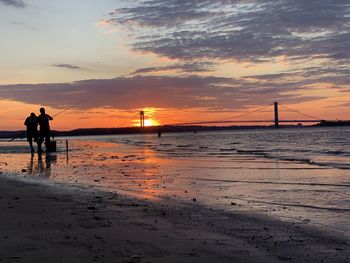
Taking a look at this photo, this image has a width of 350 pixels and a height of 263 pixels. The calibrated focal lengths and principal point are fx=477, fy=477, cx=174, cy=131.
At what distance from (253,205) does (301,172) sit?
23.3 ft

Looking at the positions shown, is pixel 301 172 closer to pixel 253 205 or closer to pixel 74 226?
pixel 253 205

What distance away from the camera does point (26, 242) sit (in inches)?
204

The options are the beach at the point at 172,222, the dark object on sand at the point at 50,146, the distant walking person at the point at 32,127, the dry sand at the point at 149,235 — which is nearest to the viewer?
the dry sand at the point at 149,235

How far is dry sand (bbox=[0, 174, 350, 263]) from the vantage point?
16.0 ft

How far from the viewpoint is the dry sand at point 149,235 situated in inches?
192

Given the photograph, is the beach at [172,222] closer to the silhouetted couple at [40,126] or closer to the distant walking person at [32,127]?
the silhouetted couple at [40,126]

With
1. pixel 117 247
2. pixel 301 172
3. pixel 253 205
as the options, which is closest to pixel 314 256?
pixel 117 247

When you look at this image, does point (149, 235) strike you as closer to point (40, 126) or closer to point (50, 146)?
point (40, 126)

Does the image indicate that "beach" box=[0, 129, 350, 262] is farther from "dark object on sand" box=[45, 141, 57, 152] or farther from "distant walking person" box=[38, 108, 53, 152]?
"dark object on sand" box=[45, 141, 57, 152]

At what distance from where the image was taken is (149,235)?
19.2 ft

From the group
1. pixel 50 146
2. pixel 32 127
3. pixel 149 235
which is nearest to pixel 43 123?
pixel 32 127

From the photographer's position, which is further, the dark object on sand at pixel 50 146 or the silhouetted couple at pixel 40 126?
the dark object on sand at pixel 50 146

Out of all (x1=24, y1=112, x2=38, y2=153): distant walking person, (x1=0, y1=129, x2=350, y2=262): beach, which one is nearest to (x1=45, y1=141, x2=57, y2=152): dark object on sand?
(x1=24, y1=112, x2=38, y2=153): distant walking person

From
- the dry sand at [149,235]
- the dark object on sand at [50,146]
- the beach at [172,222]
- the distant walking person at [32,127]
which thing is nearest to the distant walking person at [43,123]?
the distant walking person at [32,127]
